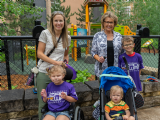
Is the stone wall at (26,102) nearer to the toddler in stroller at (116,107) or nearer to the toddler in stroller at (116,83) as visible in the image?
the toddler in stroller at (116,83)

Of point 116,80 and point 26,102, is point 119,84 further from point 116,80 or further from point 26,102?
point 26,102

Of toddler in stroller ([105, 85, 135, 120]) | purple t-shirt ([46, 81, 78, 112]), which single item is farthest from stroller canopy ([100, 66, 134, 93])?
purple t-shirt ([46, 81, 78, 112])

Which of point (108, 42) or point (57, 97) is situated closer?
point (57, 97)

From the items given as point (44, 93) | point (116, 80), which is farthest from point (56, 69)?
point (116, 80)

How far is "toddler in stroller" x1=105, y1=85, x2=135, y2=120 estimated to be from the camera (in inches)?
66.7

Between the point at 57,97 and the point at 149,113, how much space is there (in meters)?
2.14

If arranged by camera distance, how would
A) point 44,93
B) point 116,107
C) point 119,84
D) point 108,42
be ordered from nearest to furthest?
point 44,93, point 116,107, point 119,84, point 108,42

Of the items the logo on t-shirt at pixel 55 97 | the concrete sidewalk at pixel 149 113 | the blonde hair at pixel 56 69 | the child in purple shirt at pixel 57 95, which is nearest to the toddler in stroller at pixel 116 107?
the child in purple shirt at pixel 57 95

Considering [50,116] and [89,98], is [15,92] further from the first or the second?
[89,98]

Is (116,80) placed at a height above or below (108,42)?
below

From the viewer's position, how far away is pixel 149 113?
9.02 feet

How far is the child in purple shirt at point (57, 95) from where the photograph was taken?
161cm

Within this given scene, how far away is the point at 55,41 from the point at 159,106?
2842 mm

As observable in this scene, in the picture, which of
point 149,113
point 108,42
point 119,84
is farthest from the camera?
point 149,113
